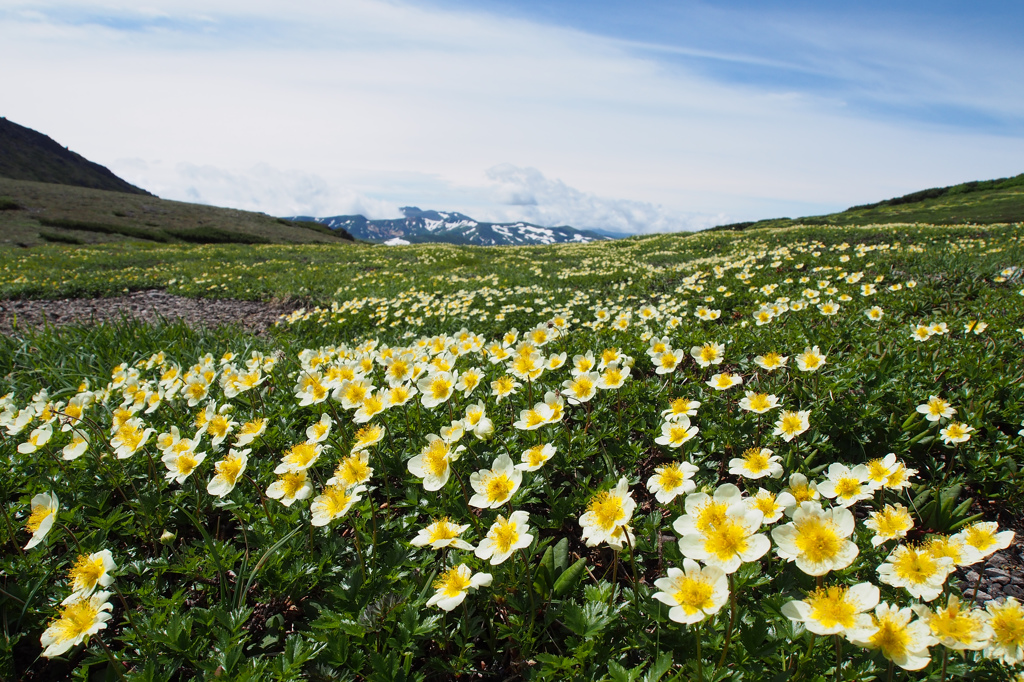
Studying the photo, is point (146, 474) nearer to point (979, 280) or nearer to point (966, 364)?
point (966, 364)

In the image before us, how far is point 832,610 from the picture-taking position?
133 centimetres

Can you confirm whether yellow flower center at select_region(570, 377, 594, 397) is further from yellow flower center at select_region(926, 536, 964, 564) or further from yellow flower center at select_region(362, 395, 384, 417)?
yellow flower center at select_region(926, 536, 964, 564)

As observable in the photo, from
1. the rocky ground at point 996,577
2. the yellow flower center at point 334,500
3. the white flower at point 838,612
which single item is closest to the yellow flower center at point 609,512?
the white flower at point 838,612

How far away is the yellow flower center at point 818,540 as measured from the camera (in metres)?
1.49

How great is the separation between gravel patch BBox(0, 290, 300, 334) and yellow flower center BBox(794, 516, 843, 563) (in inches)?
334

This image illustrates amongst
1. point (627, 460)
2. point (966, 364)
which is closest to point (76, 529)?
point (627, 460)

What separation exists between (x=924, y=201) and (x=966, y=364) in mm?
69196

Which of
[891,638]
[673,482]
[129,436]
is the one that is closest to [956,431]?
[673,482]

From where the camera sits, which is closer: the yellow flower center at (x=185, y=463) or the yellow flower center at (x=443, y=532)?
the yellow flower center at (x=443, y=532)

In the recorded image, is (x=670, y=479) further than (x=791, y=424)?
No

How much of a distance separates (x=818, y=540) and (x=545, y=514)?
1596 mm

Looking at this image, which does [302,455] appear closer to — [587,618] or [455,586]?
[455,586]

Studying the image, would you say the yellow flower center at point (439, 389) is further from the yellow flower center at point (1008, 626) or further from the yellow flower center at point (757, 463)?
the yellow flower center at point (1008, 626)

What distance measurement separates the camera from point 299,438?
3488 mm
